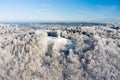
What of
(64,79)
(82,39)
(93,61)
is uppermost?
(82,39)

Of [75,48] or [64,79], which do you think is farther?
[75,48]

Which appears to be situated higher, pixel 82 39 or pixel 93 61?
pixel 82 39

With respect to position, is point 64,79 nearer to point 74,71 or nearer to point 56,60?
point 74,71

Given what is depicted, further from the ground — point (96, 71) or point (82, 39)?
point (82, 39)

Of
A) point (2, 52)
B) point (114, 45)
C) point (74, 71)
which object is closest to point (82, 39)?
point (114, 45)

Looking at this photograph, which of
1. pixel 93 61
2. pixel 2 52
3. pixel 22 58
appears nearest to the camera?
pixel 93 61

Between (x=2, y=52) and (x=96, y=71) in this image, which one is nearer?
(x=96, y=71)

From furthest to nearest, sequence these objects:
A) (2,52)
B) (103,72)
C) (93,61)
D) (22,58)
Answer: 1. (2,52)
2. (22,58)
3. (93,61)
4. (103,72)

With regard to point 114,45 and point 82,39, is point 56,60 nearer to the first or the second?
point 82,39

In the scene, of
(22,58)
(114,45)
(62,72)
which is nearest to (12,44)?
(22,58)
